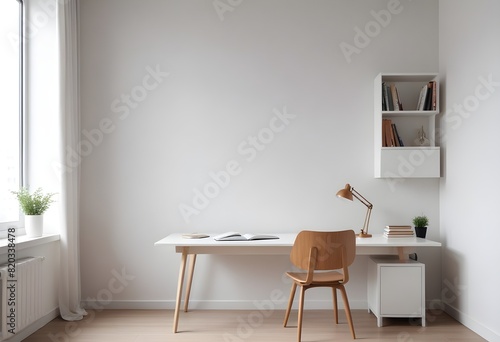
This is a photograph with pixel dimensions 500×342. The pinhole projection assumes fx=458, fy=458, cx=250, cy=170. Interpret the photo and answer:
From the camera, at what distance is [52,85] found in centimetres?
→ 354

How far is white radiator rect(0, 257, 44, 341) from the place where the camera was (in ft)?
8.80

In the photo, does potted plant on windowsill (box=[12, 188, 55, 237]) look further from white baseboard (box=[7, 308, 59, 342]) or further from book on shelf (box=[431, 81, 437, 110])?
book on shelf (box=[431, 81, 437, 110])

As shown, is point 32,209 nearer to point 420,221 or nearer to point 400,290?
point 400,290

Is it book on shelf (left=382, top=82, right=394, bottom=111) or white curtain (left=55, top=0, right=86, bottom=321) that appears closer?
white curtain (left=55, top=0, right=86, bottom=321)

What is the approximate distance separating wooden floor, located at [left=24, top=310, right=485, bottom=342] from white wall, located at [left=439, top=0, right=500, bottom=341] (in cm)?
26

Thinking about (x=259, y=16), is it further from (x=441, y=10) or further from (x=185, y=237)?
(x=185, y=237)

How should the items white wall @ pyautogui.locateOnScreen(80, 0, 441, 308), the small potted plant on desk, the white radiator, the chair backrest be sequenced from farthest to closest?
1. white wall @ pyautogui.locateOnScreen(80, 0, 441, 308)
2. the small potted plant on desk
3. the chair backrest
4. the white radiator

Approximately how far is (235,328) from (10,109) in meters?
2.28

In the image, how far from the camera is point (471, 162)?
3.23 meters

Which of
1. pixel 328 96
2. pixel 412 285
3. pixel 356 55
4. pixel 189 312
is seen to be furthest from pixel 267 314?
pixel 356 55

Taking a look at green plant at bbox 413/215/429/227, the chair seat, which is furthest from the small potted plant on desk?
the chair seat

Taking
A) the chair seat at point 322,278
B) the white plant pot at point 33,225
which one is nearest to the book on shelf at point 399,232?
the chair seat at point 322,278

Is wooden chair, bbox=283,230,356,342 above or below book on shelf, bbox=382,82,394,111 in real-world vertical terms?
below

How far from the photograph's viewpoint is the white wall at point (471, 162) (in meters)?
2.96
